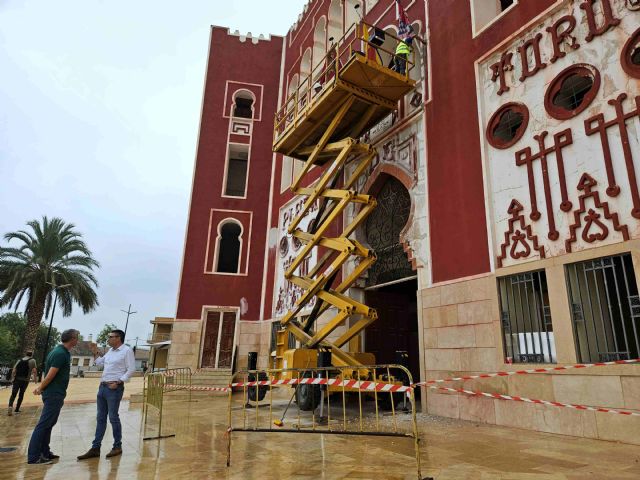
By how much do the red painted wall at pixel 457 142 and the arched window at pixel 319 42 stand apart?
8047 mm

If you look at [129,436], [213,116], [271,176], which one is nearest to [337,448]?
[129,436]

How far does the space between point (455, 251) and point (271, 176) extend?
12335 mm

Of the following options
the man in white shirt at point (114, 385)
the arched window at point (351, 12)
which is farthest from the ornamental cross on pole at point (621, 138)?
the arched window at point (351, 12)

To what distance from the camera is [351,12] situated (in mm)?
16000

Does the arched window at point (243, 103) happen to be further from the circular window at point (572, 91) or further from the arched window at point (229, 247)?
the circular window at point (572, 91)

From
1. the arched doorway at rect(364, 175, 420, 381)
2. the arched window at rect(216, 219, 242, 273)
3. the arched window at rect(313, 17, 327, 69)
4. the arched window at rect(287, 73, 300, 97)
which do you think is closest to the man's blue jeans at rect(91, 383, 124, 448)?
the arched doorway at rect(364, 175, 420, 381)

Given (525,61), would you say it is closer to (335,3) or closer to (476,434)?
(476,434)

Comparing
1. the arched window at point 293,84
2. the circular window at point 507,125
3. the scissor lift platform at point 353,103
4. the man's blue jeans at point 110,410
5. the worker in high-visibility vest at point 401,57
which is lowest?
the man's blue jeans at point 110,410

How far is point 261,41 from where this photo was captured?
72.1 feet

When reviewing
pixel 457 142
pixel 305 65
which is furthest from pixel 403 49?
pixel 305 65

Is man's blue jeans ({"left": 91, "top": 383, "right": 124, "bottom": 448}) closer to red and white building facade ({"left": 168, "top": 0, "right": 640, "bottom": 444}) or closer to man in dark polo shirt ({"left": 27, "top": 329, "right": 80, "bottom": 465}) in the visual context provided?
man in dark polo shirt ({"left": 27, "top": 329, "right": 80, "bottom": 465})

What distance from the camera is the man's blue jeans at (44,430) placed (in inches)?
202

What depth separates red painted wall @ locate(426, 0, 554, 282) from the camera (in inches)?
341

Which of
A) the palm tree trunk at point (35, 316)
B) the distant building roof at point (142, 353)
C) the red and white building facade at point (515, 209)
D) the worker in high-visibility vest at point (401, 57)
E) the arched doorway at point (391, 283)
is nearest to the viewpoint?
the red and white building facade at point (515, 209)
